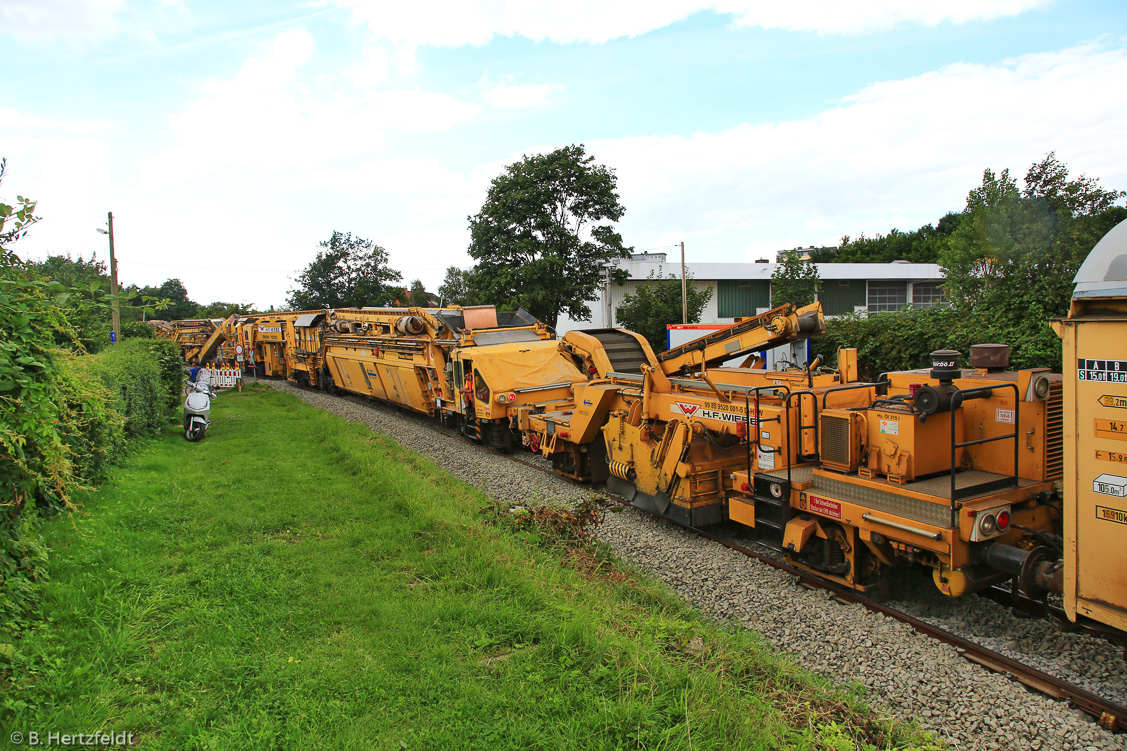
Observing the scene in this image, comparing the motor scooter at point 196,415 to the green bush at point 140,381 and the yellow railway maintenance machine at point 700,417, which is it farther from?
the yellow railway maintenance machine at point 700,417

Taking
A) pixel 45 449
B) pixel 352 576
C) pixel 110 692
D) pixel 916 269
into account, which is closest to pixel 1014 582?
pixel 352 576

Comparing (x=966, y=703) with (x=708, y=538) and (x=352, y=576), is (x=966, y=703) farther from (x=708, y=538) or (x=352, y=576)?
(x=352, y=576)

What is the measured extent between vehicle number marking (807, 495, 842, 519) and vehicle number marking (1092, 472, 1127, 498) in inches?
80.0

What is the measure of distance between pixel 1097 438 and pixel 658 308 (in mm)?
26034

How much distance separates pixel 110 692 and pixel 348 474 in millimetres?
5959

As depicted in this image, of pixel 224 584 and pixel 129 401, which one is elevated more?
pixel 129 401

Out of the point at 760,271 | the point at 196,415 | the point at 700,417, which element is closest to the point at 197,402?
the point at 196,415

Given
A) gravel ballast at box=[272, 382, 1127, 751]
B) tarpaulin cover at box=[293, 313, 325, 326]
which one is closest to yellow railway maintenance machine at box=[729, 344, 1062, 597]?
gravel ballast at box=[272, 382, 1127, 751]

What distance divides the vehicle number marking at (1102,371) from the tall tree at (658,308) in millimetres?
25288

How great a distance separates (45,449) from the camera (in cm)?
353

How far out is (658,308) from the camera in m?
29.7

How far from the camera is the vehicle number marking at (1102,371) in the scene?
3.83m

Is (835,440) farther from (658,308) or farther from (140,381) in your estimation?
(658,308)

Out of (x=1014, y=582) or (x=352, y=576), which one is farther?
(x=352, y=576)
